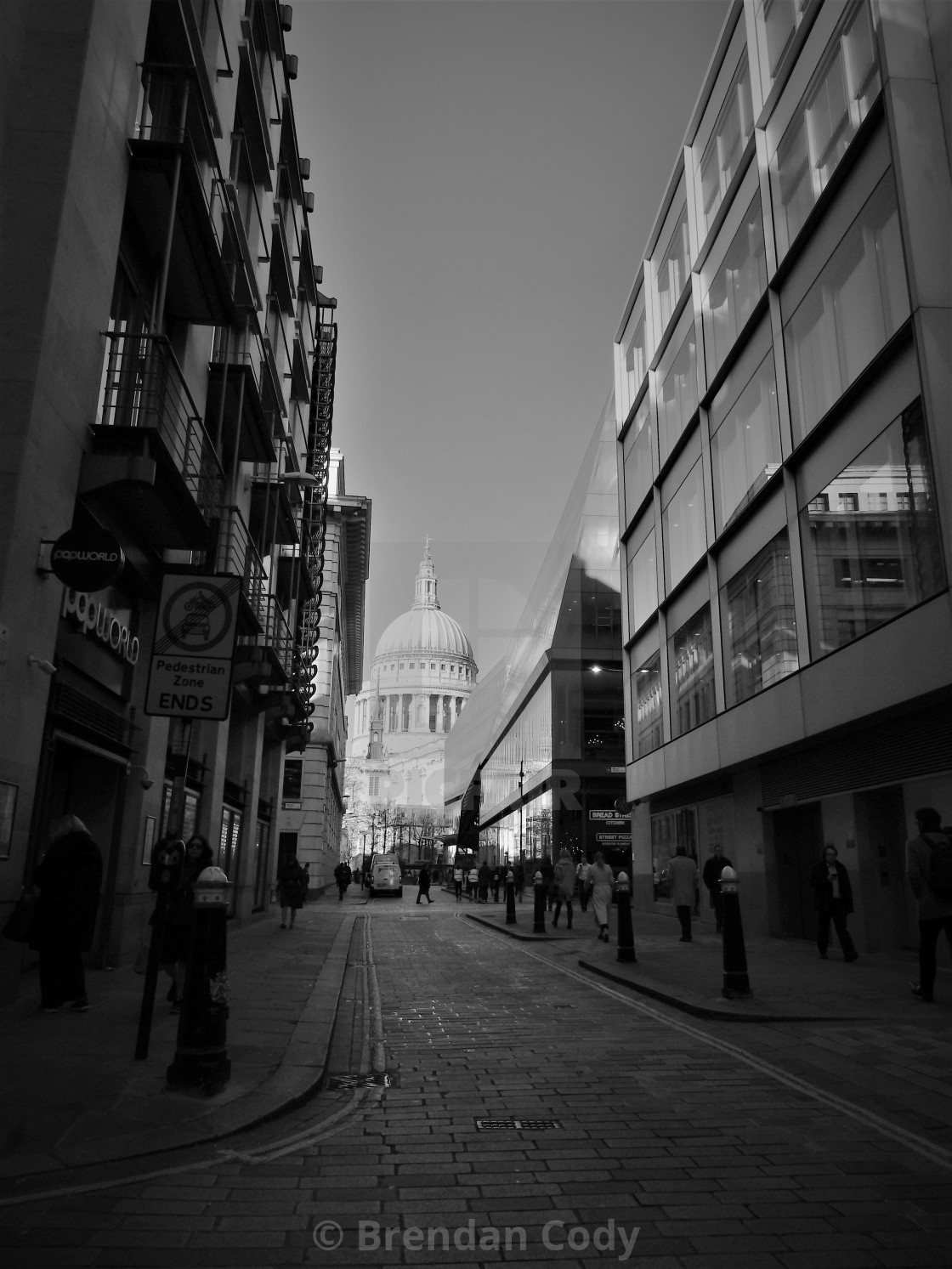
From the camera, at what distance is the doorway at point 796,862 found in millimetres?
18031

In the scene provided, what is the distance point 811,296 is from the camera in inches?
673

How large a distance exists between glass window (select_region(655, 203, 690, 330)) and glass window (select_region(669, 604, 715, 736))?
9016 mm

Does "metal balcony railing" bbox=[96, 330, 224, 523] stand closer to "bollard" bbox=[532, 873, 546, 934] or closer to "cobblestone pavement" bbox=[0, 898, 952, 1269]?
"cobblestone pavement" bbox=[0, 898, 952, 1269]

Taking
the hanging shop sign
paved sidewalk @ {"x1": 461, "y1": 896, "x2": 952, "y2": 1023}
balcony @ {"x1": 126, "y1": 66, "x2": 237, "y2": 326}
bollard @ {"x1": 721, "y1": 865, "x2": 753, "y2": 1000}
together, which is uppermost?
balcony @ {"x1": 126, "y1": 66, "x2": 237, "y2": 326}

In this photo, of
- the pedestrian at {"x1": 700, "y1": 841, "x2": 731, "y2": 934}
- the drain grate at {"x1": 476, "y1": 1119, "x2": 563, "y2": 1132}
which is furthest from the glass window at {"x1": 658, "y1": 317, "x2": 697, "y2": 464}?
the drain grate at {"x1": 476, "y1": 1119, "x2": 563, "y2": 1132}

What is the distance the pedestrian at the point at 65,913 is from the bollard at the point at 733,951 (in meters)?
6.41

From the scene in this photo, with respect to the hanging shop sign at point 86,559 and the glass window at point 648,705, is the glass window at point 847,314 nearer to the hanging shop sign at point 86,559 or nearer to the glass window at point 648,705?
the hanging shop sign at point 86,559

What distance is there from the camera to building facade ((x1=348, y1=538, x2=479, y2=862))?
152 m

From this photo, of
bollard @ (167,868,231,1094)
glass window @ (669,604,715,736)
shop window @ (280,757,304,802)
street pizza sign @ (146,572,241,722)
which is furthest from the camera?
shop window @ (280,757,304,802)

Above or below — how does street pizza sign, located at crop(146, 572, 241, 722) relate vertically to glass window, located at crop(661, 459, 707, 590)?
Answer: below

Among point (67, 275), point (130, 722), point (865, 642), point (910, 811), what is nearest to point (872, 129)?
point (865, 642)

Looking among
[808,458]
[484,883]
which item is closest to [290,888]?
[808,458]

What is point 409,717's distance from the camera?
172500 mm

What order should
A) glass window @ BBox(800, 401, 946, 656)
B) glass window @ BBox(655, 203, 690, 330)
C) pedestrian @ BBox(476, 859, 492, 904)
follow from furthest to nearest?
pedestrian @ BBox(476, 859, 492, 904) < glass window @ BBox(655, 203, 690, 330) < glass window @ BBox(800, 401, 946, 656)
